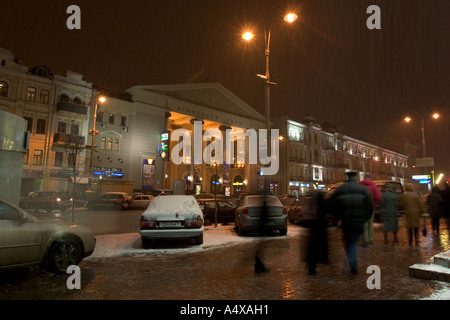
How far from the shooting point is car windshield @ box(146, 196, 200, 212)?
31.2 feet

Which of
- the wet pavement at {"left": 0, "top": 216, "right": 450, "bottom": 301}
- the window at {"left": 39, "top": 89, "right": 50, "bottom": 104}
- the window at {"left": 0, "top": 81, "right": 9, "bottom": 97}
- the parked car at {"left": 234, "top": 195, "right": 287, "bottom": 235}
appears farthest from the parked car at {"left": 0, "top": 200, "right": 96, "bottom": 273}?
the window at {"left": 39, "top": 89, "right": 50, "bottom": 104}

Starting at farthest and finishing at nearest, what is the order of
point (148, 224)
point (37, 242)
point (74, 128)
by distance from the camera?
1. point (74, 128)
2. point (148, 224)
3. point (37, 242)

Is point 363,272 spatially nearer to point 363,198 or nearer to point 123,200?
point 363,198

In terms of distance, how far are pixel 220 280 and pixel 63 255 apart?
312 cm

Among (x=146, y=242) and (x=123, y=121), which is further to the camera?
(x=123, y=121)

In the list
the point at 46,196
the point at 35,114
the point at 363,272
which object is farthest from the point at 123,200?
the point at 363,272

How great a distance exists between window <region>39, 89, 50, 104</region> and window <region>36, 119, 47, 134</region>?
87.0 inches

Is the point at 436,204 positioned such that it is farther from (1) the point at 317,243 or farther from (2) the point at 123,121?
(2) the point at 123,121

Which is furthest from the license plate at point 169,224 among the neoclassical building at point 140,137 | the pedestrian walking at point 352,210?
the neoclassical building at point 140,137

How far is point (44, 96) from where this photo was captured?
37.9 metres

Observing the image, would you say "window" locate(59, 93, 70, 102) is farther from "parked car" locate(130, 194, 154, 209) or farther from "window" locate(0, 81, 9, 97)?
"parked car" locate(130, 194, 154, 209)

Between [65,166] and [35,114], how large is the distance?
22.2 ft

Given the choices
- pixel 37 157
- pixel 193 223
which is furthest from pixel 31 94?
pixel 193 223

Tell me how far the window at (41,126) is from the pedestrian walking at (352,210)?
39.2 meters
